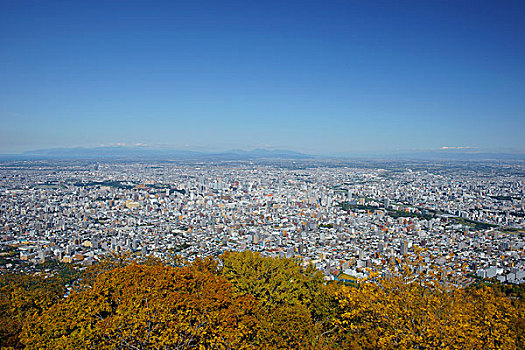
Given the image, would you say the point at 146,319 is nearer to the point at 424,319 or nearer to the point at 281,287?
the point at 424,319

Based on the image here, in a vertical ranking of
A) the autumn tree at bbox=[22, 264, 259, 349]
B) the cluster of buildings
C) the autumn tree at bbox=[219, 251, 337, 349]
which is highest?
the autumn tree at bbox=[22, 264, 259, 349]

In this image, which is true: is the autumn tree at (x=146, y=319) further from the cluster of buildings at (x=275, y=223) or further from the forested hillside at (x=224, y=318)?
the cluster of buildings at (x=275, y=223)

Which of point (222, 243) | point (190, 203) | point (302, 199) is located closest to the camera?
point (222, 243)

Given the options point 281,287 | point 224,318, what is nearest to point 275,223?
point 281,287

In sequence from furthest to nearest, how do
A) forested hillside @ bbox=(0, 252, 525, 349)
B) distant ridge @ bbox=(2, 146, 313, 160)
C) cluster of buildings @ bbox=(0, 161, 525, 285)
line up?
1. distant ridge @ bbox=(2, 146, 313, 160)
2. cluster of buildings @ bbox=(0, 161, 525, 285)
3. forested hillside @ bbox=(0, 252, 525, 349)

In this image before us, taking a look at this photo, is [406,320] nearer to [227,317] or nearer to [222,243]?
[227,317]

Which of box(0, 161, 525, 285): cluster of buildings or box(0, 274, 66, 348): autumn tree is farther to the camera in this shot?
box(0, 161, 525, 285): cluster of buildings

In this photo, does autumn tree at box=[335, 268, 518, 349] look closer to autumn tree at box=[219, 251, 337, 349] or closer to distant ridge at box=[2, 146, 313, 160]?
autumn tree at box=[219, 251, 337, 349]

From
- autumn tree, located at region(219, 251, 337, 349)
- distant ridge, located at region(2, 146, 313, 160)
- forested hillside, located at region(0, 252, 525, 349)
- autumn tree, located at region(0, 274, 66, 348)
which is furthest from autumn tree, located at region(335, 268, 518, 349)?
distant ridge, located at region(2, 146, 313, 160)

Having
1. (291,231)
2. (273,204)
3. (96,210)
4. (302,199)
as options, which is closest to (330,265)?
(291,231)
